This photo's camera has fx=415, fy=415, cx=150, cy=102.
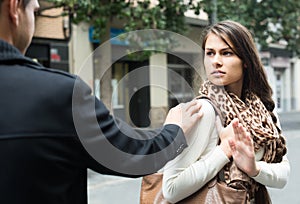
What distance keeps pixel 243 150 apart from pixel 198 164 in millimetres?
178

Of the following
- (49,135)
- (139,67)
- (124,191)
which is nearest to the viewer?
(49,135)

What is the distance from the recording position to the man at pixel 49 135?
109 centimetres

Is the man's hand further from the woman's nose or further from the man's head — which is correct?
the man's head

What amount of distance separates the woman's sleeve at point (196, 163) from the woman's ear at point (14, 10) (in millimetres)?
717

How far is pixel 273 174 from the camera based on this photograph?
1656mm

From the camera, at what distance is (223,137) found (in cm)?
161

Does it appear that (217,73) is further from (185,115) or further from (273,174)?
(273,174)

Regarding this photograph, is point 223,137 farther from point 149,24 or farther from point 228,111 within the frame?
point 149,24

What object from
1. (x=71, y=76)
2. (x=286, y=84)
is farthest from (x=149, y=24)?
(x=286, y=84)

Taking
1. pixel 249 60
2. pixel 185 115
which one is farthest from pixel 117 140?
pixel 249 60

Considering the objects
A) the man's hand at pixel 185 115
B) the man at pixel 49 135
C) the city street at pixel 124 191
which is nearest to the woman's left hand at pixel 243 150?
the man's hand at pixel 185 115

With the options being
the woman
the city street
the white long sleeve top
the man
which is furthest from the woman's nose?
the city street

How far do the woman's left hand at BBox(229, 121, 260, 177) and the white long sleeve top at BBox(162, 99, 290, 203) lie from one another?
41 mm

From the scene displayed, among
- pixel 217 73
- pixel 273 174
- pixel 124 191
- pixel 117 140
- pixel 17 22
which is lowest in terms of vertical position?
pixel 124 191
